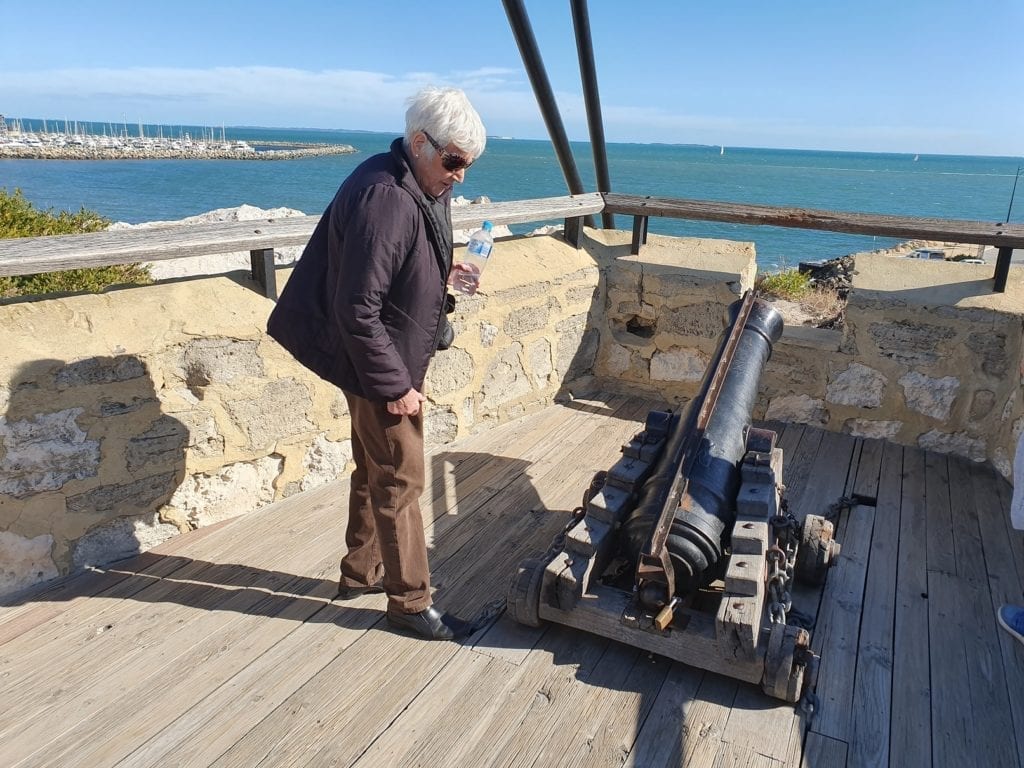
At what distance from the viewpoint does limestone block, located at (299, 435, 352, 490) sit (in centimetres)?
360

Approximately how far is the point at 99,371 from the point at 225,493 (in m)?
0.79

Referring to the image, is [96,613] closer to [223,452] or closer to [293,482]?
[223,452]

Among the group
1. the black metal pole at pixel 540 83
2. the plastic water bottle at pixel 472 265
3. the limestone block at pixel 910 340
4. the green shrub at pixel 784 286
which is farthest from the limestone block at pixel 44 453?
the green shrub at pixel 784 286

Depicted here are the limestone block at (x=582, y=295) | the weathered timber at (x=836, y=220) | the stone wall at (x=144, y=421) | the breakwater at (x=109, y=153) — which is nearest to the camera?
the stone wall at (x=144, y=421)

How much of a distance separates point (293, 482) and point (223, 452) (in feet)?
1.43

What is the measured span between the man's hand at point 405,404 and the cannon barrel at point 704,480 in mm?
814

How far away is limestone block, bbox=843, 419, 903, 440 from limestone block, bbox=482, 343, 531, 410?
202 cm

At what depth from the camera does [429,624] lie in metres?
2.58

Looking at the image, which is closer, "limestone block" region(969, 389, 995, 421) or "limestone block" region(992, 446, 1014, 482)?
"limestone block" region(992, 446, 1014, 482)

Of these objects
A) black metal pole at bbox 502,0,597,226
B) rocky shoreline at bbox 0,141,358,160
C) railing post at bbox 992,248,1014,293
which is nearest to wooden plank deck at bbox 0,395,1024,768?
railing post at bbox 992,248,1014,293

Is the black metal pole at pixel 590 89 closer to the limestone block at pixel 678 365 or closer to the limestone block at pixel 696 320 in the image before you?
the limestone block at pixel 696 320

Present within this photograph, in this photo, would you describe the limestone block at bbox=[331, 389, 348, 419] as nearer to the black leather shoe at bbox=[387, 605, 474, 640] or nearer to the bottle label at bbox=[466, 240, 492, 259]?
the bottle label at bbox=[466, 240, 492, 259]

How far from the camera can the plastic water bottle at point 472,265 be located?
8.82ft

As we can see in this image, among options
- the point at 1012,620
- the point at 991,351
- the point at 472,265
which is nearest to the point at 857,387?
the point at 991,351
